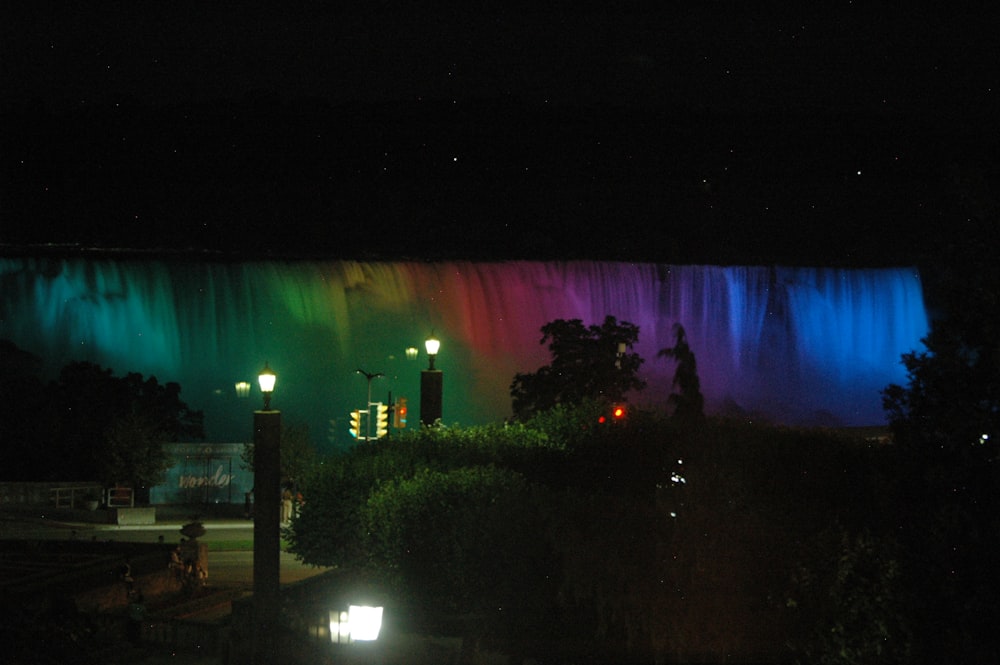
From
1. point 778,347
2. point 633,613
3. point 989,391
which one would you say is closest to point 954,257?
point 989,391

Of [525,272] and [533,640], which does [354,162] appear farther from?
[533,640]

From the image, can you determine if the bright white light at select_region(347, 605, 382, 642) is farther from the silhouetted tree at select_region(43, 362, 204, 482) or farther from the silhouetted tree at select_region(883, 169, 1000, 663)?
the silhouetted tree at select_region(43, 362, 204, 482)

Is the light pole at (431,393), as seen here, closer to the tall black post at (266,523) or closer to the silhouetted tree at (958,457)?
the tall black post at (266,523)

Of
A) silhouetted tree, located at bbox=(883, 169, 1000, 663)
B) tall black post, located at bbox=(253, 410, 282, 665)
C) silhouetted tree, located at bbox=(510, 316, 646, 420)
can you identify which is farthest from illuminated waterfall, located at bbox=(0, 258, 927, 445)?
silhouetted tree, located at bbox=(883, 169, 1000, 663)

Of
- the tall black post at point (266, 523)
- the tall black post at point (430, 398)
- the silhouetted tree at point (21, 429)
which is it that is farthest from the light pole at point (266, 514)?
the silhouetted tree at point (21, 429)

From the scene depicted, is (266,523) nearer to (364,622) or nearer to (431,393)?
(431,393)

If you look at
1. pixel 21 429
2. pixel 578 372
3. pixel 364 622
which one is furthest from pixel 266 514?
pixel 21 429
